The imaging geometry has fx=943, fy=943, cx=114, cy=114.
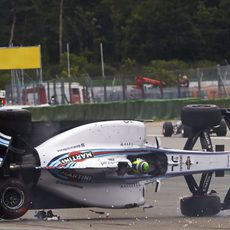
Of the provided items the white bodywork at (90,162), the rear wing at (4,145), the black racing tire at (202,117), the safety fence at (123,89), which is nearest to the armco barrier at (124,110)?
the safety fence at (123,89)

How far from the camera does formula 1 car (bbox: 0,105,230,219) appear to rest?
9680 millimetres

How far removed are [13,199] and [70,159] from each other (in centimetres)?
71

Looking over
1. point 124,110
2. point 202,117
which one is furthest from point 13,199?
point 124,110

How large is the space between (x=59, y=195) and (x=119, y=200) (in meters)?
0.63

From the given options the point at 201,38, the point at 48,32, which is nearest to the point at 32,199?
the point at 201,38

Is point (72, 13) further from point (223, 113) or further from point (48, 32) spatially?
point (223, 113)

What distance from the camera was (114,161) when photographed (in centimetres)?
976

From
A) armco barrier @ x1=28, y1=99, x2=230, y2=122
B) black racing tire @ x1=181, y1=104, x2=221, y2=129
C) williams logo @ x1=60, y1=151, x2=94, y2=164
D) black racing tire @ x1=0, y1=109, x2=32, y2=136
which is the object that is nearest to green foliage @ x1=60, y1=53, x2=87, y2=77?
armco barrier @ x1=28, y1=99, x2=230, y2=122

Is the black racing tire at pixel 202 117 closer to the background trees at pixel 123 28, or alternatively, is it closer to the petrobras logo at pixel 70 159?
the petrobras logo at pixel 70 159

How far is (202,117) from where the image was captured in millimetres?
10172

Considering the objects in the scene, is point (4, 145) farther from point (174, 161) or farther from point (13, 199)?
point (174, 161)

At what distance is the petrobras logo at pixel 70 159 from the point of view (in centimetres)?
969

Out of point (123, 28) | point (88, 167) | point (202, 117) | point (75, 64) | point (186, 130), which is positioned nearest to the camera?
point (88, 167)

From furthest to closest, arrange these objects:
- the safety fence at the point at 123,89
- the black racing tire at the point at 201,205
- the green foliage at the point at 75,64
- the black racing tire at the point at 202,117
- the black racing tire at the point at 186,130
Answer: the green foliage at the point at 75,64, the safety fence at the point at 123,89, the black racing tire at the point at 186,130, the black racing tire at the point at 202,117, the black racing tire at the point at 201,205
